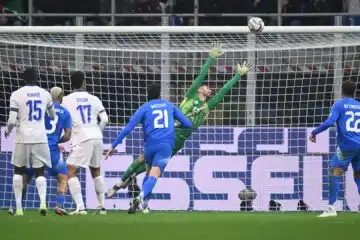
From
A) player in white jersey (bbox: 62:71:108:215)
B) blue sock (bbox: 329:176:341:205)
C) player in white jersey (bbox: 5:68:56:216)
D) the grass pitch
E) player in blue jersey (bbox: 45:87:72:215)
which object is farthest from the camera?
player in white jersey (bbox: 62:71:108:215)

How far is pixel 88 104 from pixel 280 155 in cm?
523

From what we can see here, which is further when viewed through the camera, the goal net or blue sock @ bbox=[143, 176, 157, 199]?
the goal net

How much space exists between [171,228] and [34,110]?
3384 mm

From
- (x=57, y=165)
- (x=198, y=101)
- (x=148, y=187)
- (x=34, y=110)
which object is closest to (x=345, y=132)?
(x=198, y=101)

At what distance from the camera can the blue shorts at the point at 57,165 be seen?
1955 cm

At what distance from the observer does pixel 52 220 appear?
56.7 ft

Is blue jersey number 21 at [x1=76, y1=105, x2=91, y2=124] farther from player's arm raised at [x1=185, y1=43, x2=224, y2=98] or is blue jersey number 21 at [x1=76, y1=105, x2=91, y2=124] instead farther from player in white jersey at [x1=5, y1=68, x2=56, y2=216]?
player's arm raised at [x1=185, y1=43, x2=224, y2=98]

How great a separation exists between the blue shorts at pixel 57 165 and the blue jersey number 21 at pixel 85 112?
659 millimetres

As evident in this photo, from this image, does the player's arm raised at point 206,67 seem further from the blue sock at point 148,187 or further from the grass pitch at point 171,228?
the grass pitch at point 171,228

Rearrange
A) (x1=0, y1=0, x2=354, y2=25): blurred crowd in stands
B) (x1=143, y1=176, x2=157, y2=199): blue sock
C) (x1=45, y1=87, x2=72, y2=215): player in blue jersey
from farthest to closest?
(x1=0, y1=0, x2=354, y2=25): blurred crowd in stands → (x1=45, y1=87, x2=72, y2=215): player in blue jersey → (x1=143, y1=176, x2=157, y2=199): blue sock

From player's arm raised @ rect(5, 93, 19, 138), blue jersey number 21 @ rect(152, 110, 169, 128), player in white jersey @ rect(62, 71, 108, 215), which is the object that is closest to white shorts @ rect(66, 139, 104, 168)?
player in white jersey @ rect(62, 71, 108, 215)

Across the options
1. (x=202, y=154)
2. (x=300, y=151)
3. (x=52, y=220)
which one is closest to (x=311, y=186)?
(x=300, y=151)

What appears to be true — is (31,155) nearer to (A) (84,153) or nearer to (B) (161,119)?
(A) (84,153)

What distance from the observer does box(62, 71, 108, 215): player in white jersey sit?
19.5 meters
